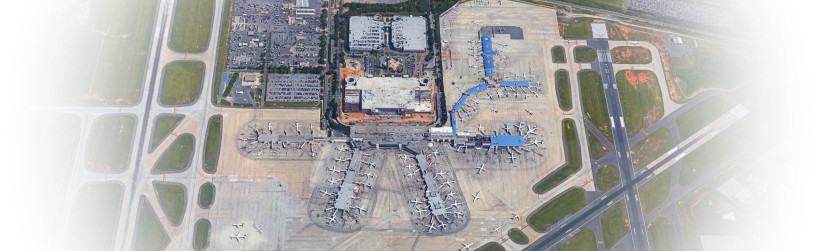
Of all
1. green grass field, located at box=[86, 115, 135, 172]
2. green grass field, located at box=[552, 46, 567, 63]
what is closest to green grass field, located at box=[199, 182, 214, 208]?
green grass field, located at box=[86, 115, 135, 172]

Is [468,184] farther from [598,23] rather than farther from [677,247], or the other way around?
[598,23]

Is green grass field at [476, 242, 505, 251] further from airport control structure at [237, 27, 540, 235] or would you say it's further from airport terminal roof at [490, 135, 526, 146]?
airport terminal roof at [490, 135, 526, 146]

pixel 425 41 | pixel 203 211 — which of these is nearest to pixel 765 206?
pixel 425 41

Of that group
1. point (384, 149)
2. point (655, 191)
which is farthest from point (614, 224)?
point (384, 149)

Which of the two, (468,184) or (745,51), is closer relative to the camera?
(468,184)

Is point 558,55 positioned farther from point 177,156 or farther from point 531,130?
point 177,156

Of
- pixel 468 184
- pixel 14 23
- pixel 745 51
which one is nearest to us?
pixel 468 184

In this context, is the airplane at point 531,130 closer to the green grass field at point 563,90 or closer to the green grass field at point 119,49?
the green grass field at point 563,90
